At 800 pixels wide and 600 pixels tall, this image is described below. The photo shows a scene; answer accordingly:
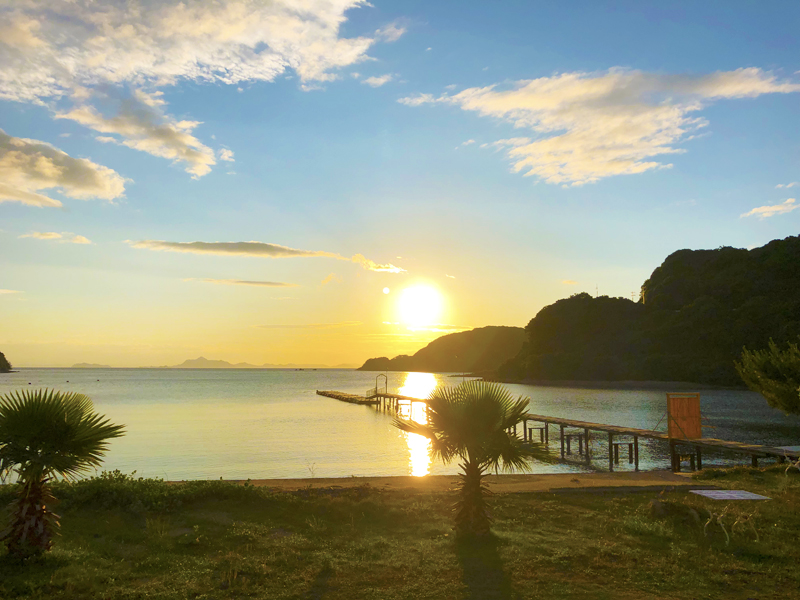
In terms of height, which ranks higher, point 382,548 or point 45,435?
point 45,435

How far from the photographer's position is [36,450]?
28.5ft

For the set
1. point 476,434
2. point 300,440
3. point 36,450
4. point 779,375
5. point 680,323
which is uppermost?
point 680,323

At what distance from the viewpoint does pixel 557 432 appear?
52500mm

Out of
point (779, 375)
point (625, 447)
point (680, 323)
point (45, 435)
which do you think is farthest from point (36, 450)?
point (680, 323)

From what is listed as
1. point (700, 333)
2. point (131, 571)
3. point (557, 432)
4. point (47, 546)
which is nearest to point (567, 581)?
point (131, 571)

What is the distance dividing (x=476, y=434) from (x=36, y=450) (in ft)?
23.6

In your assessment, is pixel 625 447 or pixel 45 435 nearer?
pixel 45 435

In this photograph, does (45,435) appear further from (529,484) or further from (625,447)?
(625,447)

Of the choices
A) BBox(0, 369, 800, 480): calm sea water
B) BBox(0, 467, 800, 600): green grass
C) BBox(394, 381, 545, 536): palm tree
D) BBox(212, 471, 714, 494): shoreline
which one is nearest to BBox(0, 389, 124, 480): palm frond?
BBox(0, 467, 800, 600): green grass

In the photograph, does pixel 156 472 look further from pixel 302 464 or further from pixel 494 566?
pixel 494 566

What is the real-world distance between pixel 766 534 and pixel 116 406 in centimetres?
8385

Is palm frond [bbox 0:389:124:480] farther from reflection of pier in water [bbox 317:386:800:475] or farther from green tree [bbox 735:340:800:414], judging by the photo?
green tree [bbox 735:340:800:414]

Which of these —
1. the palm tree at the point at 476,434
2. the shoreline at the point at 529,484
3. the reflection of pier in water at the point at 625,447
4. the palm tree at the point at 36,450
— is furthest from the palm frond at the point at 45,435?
the shoreline at the point at 529,484

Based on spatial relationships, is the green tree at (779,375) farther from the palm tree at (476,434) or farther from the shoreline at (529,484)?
the palm tree at (476,434)
